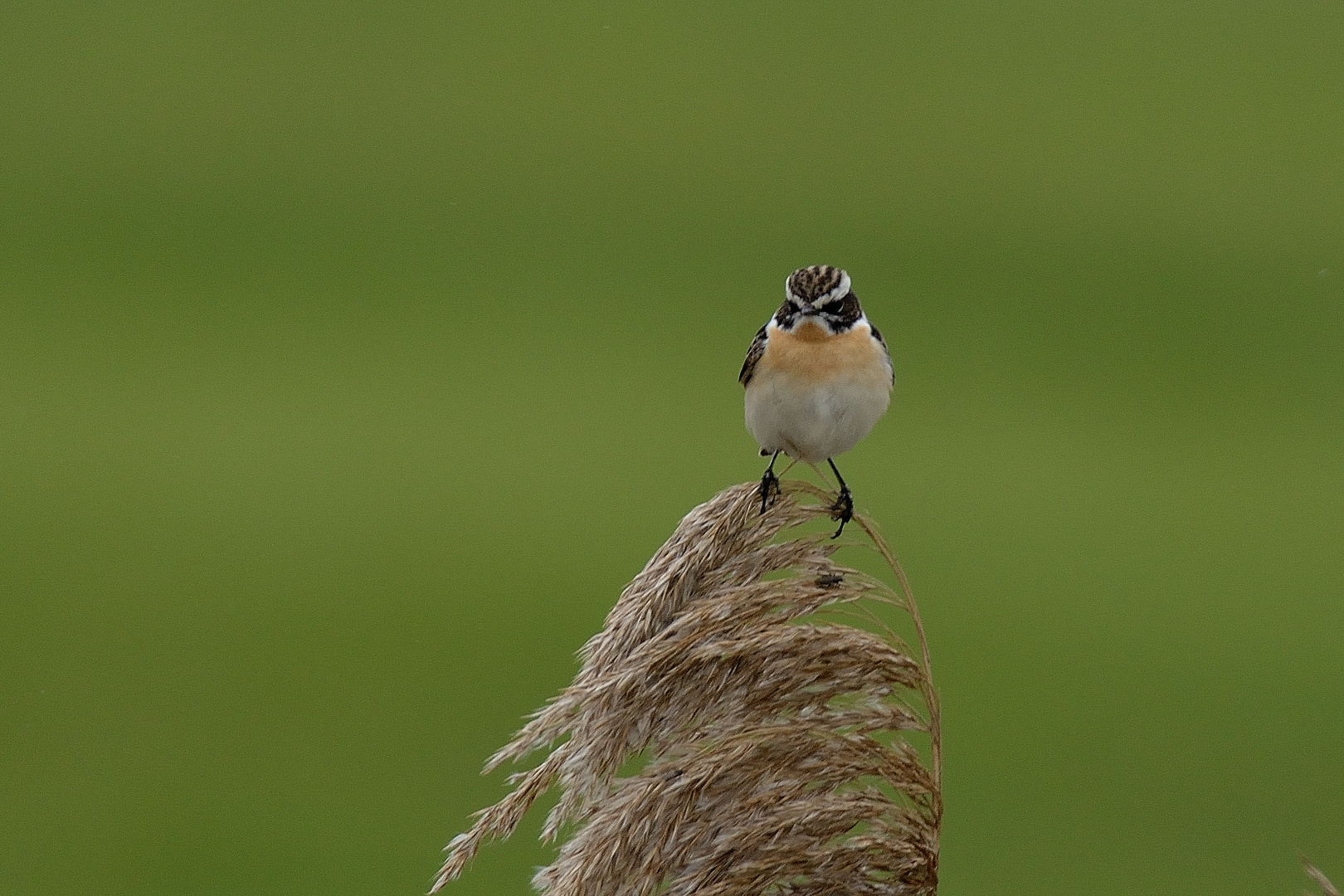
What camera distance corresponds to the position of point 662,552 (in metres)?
3.11

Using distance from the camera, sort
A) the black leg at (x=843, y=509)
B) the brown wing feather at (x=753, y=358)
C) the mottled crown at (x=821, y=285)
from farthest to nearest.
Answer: the brown wing feather at (x=753, y=358) < the mottled crown at (x=821, y=285) < the black leg at (x=843, y=509)

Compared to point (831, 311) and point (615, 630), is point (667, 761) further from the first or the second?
point (831, 311)

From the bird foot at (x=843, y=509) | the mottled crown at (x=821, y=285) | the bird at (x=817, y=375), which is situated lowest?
the bird foot at (x=843, y=509)

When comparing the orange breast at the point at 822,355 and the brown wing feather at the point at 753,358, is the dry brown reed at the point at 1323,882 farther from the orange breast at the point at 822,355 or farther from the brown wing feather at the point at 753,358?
the brown wing feather at the point at 753,358

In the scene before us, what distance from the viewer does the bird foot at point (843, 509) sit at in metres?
3.45

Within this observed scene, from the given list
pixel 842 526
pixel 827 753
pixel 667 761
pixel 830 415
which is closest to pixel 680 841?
pixel 667 761

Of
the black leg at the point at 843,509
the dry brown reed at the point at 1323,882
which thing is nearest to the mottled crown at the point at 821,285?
the black leg at the point at 843,509

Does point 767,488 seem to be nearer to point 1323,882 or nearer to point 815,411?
point 815,411

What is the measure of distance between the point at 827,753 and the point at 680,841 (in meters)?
0.37

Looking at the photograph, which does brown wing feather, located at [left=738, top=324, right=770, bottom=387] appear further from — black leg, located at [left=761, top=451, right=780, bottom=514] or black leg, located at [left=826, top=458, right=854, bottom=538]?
black leg, located at [left=761, top=451, right=780, bottom=514]

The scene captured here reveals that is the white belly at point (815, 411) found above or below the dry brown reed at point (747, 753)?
above

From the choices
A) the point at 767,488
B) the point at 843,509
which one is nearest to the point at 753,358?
the point at 843,509

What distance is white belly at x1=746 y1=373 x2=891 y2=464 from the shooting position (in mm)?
4348

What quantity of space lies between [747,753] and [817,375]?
183 cm
